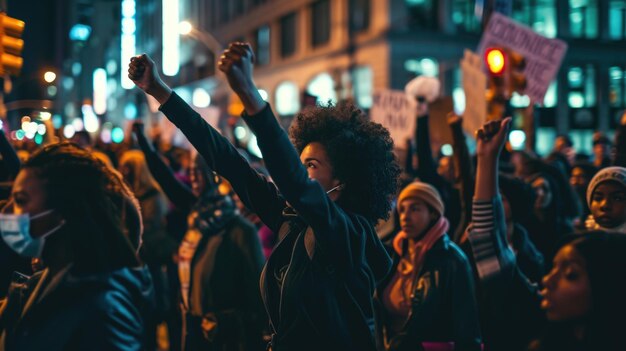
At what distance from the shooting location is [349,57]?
4138 centimetres

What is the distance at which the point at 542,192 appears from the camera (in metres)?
8.12

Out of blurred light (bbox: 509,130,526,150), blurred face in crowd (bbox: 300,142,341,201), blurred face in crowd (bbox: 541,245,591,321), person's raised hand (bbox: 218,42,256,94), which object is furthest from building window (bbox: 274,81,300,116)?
blurred face in crowd (bbox: 541,245,591,321)

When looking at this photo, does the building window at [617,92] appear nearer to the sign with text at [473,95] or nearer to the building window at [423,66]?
the building window at [423,66]

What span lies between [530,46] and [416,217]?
21.1 feet

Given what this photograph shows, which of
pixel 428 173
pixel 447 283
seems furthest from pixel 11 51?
pixel 447 283

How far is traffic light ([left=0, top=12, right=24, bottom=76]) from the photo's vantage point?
693 centimetres

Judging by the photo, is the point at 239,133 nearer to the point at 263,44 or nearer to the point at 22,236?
the point at 22,236

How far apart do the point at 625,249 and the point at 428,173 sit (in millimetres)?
4649

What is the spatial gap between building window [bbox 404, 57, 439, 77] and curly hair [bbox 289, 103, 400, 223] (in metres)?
35.6

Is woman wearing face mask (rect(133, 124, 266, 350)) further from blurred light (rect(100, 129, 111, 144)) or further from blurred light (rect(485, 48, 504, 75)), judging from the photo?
blurred light (rect(100, 129, 111, 144))

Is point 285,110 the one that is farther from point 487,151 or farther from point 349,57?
point 487,151

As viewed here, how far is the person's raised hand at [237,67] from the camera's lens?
2975 millimetres

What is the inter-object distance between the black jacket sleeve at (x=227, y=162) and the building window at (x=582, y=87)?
43.1 meters

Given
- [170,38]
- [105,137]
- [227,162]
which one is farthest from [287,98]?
[227,162]
